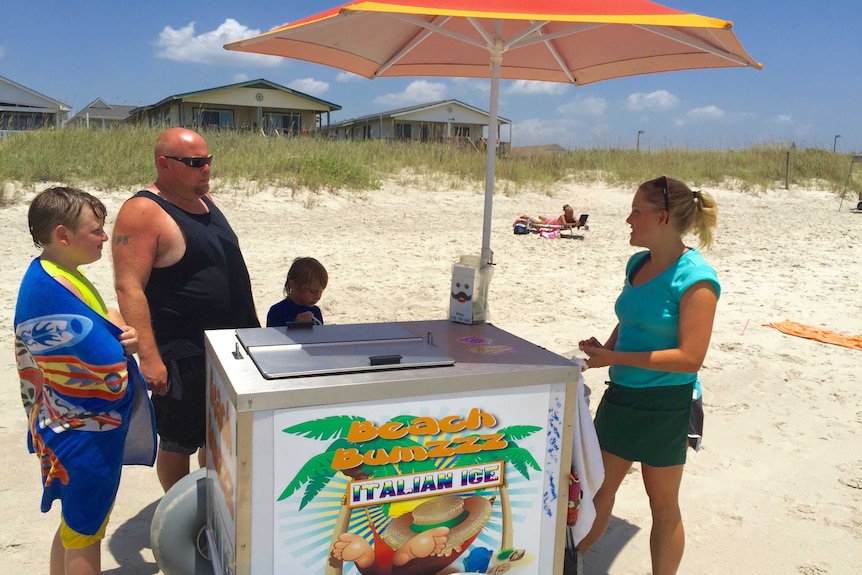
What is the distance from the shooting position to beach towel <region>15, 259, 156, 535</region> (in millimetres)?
2025

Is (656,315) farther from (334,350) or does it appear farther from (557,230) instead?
(557,230)

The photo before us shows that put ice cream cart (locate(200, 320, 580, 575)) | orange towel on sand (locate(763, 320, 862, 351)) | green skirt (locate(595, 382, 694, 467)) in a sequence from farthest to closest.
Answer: orange towel on sand (locate(763, 320, 862, 351))
green skirt (locate(595, 382, 694, 467))
ice cream cart (locate(200, 320, 580, 575))

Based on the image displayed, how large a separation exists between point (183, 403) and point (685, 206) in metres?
2.04

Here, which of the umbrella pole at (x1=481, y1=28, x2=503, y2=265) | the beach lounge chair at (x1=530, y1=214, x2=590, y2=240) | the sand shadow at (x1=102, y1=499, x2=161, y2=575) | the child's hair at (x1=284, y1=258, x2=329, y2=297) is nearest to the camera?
the sand shadow at (x1=102, y1=499, x2=161, y2=575)

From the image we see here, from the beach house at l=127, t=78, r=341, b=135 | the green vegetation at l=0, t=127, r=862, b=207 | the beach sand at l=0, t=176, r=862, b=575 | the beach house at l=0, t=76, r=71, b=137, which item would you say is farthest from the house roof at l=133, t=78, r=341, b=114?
the beach sand at l=0, t=176, r=862, b=575

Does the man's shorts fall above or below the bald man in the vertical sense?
below

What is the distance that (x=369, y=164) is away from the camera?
14984 mm

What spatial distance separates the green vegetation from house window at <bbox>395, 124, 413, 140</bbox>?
14.5 meters

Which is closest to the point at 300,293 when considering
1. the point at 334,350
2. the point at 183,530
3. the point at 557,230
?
the point at 334,350

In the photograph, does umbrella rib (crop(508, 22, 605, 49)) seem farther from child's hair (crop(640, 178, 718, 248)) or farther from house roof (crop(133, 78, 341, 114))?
house roof (crop(133, 78, 341, 114))

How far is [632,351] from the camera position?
2500 mm

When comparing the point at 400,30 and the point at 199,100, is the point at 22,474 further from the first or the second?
the point at 199,100

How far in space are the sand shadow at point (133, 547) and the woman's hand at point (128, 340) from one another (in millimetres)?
1163

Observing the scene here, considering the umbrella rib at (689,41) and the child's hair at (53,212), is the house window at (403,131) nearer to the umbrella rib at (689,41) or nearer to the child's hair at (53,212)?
the umbrella rib at (689,41)
